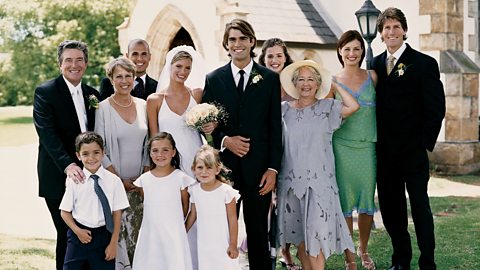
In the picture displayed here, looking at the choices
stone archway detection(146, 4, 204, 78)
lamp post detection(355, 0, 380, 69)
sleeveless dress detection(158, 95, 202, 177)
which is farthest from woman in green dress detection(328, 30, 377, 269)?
stone archway detection(146, 4, 204, 78)

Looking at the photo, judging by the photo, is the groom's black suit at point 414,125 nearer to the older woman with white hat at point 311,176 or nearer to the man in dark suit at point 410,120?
the man in dark suit at point 410,120

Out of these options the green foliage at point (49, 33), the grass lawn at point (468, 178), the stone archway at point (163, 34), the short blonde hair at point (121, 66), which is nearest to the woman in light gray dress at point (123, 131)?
the short blonde hair at point (121, 66)

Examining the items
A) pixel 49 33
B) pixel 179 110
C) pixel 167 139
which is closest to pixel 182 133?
pixel 179 110

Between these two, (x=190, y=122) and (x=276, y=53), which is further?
(x=276, y=53)

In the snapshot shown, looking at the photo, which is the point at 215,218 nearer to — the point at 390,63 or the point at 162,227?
the point at 162,227

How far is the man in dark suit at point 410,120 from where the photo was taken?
5574 millimetres

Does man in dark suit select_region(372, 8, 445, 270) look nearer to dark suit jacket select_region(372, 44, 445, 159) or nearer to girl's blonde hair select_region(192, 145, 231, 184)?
dark suit jacket select_region(372, 44, 445, 159)

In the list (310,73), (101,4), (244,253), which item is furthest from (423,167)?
(101,4)

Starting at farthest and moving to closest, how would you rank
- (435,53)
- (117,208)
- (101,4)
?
(101,4) < (435,53) < (117,208)

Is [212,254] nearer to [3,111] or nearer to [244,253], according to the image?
[244,253]

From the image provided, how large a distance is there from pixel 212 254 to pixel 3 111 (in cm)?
3828

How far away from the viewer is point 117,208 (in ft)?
15.7

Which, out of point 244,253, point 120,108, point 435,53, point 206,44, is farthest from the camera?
point 206,44

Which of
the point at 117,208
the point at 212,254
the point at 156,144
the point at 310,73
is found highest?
the point at 310,73
